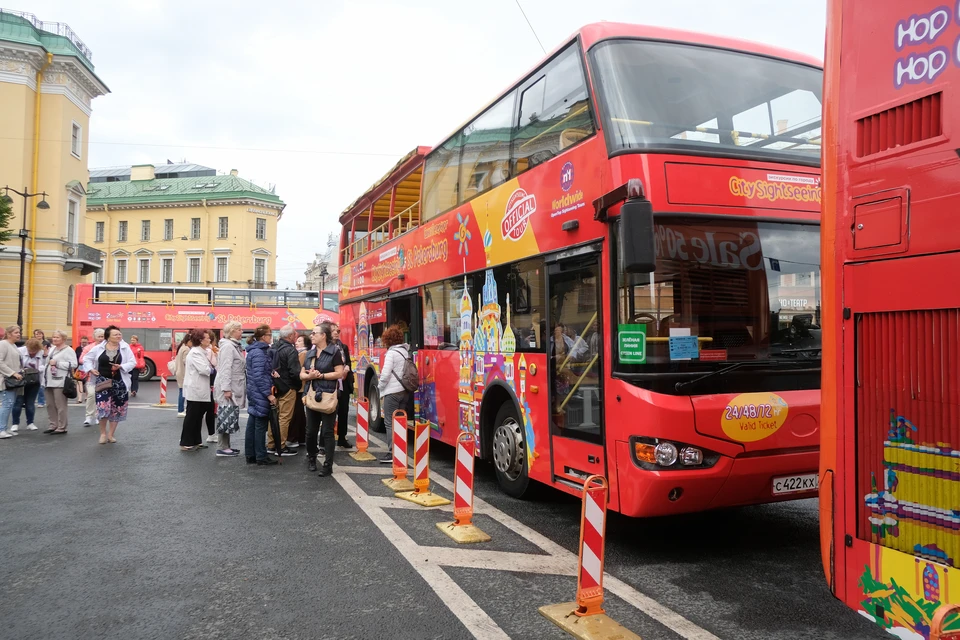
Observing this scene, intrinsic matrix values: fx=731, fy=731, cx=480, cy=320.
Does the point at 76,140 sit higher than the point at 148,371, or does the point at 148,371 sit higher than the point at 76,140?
the point at 76,140

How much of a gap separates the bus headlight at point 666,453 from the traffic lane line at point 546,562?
840mm

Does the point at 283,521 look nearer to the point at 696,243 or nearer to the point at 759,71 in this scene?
the point at 696,243

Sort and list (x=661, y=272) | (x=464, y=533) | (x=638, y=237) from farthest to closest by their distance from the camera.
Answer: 1. (x=464, y=533)
2. (x=661, y=272)
3. (x=638, y=237)

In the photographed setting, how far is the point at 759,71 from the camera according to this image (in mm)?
6109

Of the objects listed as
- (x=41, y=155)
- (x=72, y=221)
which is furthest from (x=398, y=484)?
(x=72, y=221)

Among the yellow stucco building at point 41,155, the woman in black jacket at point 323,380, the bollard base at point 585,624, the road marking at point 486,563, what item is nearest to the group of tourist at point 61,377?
the woman in black jacket at point 323,380

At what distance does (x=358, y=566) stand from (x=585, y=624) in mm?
1856

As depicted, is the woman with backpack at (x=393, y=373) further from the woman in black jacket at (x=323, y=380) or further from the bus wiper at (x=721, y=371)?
the bus wiper at (x=721, y=371)

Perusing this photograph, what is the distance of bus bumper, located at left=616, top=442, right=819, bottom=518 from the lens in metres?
4.91

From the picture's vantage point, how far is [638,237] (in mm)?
4449

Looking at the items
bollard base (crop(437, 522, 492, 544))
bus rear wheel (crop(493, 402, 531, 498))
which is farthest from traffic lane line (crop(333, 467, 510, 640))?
bus rear wheel (crop(493, 402, 531, 498))

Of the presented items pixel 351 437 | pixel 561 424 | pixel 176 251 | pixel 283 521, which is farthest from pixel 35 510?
pixel 176 251

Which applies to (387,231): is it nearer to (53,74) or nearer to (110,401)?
(110,401)

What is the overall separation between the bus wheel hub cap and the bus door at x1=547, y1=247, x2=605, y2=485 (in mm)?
855
